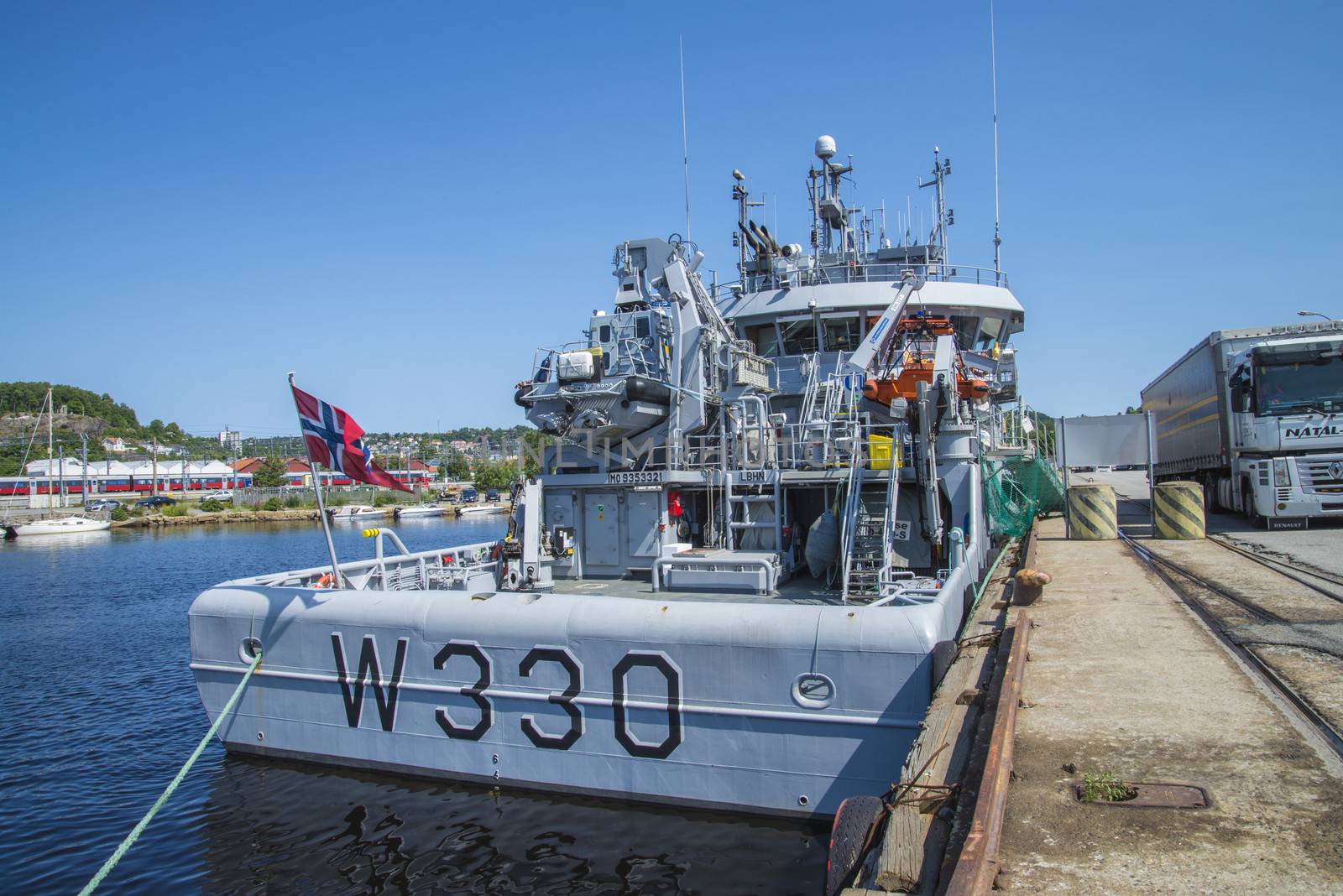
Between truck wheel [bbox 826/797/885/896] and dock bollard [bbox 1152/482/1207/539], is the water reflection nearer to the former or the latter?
truck wheel [bbox 826/797/885/896]

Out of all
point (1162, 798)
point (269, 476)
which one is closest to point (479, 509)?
point (269, 476)

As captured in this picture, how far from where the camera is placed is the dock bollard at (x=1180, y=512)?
54.9ft

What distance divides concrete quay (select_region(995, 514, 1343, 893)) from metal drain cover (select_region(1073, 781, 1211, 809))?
0.12ft

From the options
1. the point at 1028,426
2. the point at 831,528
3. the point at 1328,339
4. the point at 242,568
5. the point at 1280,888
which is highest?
the point at 1328,339

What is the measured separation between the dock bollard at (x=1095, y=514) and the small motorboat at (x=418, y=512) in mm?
72335

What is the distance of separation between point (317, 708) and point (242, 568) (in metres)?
30.3

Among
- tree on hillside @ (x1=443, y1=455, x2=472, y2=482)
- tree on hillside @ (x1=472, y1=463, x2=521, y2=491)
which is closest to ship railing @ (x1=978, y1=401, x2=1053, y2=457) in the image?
tree on hillside @ (x1=472, y1=463, x2=521, y2=491)

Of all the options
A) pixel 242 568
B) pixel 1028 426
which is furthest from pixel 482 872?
pixel 242 568

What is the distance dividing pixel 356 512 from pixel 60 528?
22.8 m

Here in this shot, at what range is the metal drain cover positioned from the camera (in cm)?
421

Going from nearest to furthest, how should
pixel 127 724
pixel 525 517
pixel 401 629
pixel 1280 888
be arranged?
pixel 1280 888, pixel 401 629, pixel 525 517, pixel 127 724

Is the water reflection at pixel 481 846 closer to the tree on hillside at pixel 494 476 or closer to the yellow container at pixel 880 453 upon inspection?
the yellow container at pixel 880 453

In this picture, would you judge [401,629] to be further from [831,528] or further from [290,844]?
[831,528]

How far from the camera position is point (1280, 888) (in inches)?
134
